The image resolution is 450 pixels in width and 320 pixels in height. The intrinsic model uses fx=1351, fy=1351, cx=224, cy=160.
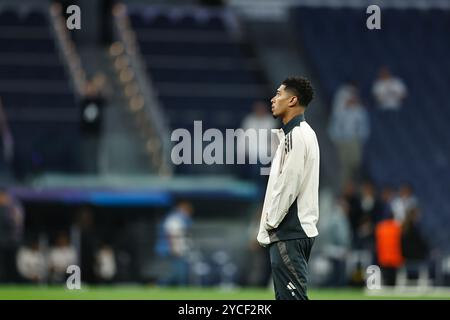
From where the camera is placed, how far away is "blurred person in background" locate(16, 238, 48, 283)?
24.2m

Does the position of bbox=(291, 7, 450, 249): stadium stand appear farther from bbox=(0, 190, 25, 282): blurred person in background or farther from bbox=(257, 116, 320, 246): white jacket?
bbox=(257, 116, 320, 246): white jacket

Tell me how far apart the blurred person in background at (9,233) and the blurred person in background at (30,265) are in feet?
0.55

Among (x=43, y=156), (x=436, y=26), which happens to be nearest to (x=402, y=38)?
(x=436, y=26)

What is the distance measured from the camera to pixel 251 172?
2634 cm

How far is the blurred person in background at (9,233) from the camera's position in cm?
2441

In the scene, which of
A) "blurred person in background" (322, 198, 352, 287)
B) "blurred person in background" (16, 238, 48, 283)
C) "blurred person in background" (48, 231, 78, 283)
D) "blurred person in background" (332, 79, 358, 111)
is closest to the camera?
"blurred person in background" (48, 231, 78, 283)

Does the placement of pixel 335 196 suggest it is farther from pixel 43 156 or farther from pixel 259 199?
pixel 43 156

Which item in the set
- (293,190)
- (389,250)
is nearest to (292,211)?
(293,190)

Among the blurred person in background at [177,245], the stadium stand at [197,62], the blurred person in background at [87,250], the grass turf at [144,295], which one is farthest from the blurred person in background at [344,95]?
the blurred person in background at [87,250]

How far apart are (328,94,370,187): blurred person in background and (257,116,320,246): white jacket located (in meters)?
15.7

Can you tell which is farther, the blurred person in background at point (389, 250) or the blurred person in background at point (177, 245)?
the blurred person in background at point (177, 245)

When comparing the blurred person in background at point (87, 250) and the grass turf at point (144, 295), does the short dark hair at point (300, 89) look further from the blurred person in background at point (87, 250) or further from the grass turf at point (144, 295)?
the blurred person in background at point (87, 250)

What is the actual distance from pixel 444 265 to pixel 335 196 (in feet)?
10.7

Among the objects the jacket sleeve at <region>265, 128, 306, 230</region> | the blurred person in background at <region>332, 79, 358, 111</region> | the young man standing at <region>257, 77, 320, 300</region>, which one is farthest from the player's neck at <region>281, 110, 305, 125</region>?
the blurred person in background at <region>332, 79, 358, 111</region>
